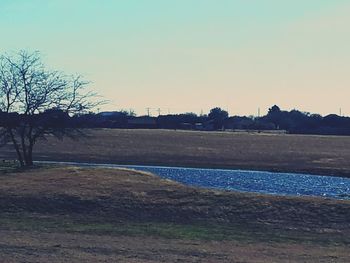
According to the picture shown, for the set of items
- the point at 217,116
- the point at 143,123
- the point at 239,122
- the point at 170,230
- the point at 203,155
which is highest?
the point at 217,116

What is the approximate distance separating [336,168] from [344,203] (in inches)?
1184

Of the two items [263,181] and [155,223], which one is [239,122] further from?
[155,223]

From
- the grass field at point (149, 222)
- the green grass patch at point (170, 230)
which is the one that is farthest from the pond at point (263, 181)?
the green grass patch at point (170, 230)

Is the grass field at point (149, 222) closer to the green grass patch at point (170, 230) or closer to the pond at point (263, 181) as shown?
the green grass patch at point (170, 230)

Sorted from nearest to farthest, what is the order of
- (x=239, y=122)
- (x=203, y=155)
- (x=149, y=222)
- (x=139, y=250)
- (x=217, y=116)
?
(x=139, y=250) → (x=149, y=222) → (x=203, y=155) → (x=239, y=122) → (x=217, y=116)

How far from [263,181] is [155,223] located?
21.5 m

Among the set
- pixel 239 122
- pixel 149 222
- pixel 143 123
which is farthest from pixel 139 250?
pixel 239 122

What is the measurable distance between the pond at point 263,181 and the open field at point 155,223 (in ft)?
25.2

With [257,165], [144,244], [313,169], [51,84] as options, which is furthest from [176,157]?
[144,244]

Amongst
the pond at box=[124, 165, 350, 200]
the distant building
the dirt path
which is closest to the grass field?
the dirt path

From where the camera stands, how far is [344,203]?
26.6 m

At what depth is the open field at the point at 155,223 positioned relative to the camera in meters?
16.6

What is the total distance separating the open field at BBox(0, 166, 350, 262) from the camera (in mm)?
16641

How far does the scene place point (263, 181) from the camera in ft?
144
